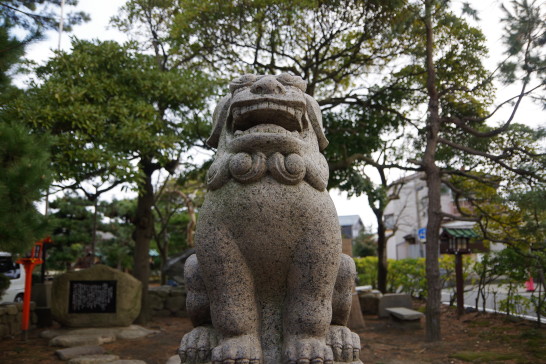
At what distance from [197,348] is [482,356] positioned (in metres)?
4.53

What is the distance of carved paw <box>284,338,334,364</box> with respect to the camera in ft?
6.95

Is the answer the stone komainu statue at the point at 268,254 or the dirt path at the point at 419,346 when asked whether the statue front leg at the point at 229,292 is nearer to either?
the stone komainu statue at the point at 268,254

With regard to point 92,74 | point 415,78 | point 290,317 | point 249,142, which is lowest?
point 290,317

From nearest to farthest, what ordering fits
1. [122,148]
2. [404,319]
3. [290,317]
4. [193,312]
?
[290,317], [193,312], [122,148], [404,319]

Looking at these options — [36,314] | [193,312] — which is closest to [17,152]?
[193,312]

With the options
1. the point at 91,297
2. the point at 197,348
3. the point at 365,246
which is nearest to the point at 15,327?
the point at 91,297

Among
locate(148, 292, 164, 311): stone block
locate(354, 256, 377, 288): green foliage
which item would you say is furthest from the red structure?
locate(354, 256, 377, 288): green foliage

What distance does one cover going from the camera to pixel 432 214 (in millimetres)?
6551

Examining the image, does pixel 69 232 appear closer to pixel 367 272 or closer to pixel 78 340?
pixel 78 340

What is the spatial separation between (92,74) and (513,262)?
778 cm

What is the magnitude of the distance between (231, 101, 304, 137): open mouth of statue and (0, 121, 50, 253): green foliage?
2081mm

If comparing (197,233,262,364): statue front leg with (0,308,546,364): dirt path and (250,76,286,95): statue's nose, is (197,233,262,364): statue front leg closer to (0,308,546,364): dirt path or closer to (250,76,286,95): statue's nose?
(250,76,286,95): statue's nose

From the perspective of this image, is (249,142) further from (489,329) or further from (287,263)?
(489,329)

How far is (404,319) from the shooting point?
26.7 feet
